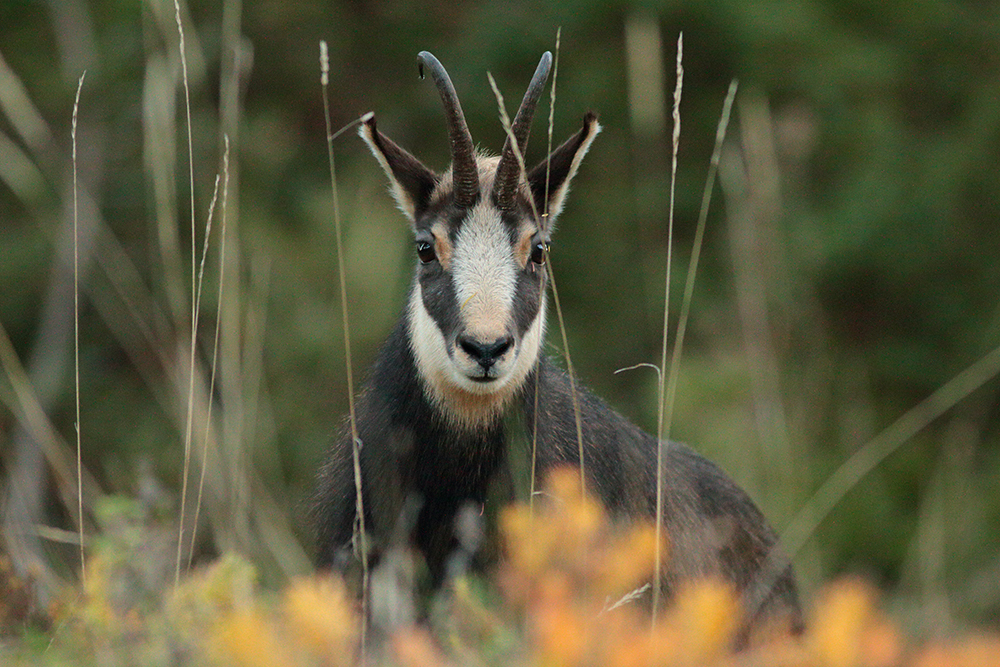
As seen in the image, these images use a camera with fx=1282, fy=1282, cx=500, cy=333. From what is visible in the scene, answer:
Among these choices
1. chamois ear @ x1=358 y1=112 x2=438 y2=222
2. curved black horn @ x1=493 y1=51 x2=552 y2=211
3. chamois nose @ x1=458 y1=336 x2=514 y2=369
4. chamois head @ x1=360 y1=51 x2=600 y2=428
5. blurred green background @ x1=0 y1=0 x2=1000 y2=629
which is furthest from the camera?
blurred green background @ x1=0 y1=0 x2=1000 y2=629

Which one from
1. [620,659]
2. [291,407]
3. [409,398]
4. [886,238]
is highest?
[620,659]

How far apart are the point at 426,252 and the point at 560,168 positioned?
27.7 inches

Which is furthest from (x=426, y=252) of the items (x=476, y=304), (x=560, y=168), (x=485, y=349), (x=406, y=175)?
(x=485, y=349)

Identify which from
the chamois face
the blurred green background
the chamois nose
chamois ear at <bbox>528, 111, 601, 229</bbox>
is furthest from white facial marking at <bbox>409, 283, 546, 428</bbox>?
the blurred green background

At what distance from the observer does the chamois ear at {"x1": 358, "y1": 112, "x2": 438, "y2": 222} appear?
5484 mm

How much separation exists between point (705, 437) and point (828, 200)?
4.86 m

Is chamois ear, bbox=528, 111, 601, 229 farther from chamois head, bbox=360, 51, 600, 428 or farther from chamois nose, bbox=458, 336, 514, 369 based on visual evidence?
chamois nose, bbox=458, 336, 514, 369

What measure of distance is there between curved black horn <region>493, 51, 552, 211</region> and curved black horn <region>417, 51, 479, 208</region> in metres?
0.11

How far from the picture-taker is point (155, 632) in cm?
288

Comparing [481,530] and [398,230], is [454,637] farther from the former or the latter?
[398,230]

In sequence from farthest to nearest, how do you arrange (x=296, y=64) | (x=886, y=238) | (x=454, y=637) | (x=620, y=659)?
(x=296, y=64) < (x=886, y=238) < (x=454, y=637) < (x=620, y=659)

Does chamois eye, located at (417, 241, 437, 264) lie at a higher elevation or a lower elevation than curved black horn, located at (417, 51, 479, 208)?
lower

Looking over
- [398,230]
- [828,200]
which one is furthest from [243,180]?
[828,200]

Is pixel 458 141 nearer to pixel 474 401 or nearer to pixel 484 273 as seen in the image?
pixel 484 273
